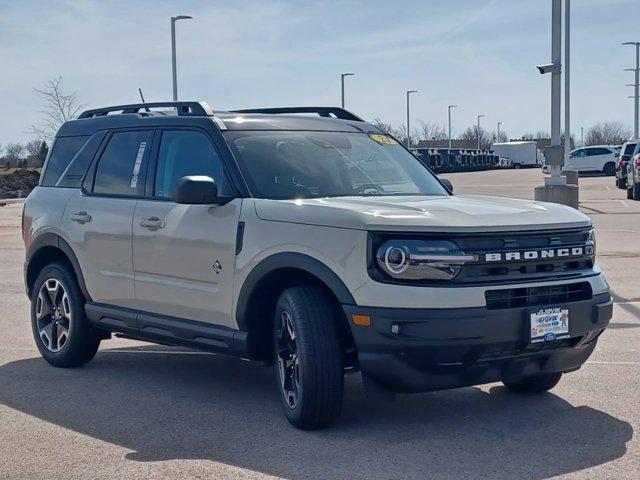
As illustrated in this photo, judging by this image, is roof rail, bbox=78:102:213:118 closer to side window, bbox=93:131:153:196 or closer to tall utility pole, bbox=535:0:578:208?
side window, bbox=93:131:153:196

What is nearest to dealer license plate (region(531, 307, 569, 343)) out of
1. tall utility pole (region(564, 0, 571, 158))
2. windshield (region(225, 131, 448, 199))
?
windshield (region(225, 131, 448, 199))

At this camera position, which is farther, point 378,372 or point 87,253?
point 87,253

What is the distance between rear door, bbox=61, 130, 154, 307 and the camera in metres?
7.20

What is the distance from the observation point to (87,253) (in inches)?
297

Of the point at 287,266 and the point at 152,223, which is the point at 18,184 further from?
the point at 287,266

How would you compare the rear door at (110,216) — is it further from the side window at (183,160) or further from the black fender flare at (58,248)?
the side window at (183,160)

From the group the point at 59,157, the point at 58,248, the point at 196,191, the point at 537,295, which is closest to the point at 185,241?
the point at 196,191

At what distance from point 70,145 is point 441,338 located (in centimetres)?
410

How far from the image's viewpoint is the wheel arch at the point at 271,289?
5.61m

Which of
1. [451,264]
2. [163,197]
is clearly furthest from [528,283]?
[163,197]

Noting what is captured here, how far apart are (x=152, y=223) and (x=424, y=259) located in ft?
7.46

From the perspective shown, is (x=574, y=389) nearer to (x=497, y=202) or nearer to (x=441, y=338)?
(x=497, y=202)

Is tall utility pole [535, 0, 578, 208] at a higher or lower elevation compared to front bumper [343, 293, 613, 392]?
higher

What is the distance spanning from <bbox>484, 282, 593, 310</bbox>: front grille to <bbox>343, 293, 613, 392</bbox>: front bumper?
0.21ft
